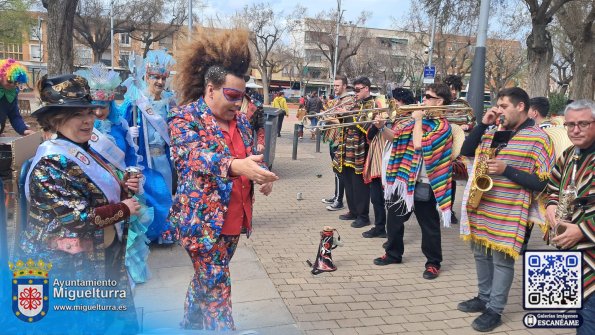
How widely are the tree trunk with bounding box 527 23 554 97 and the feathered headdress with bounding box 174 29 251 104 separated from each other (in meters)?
15.5

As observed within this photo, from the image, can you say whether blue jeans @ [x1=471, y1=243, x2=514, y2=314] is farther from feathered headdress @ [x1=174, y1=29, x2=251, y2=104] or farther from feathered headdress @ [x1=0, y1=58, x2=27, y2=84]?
feathered headdress @ [x1=0, y1=58, x2=27, y2=84]

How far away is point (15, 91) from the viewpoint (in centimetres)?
595

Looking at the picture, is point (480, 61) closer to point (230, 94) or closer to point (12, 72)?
point (230, 94)

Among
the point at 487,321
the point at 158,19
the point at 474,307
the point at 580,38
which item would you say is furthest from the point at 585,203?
the point at 158,19

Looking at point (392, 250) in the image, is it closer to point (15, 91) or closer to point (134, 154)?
point (134, 154)

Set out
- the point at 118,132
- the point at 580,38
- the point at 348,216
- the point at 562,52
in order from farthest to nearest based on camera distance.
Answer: the point at 562,52
the point at 580,38
the point at 348,216
the point at 118,132

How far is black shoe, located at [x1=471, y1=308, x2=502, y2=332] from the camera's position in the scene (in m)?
3.68

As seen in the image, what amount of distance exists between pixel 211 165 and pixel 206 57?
0.77 metres

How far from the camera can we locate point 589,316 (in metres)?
2.76

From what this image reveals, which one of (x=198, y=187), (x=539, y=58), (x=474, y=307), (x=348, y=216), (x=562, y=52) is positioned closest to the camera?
(x=198, y=187)

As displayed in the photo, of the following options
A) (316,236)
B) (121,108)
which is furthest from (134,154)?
(316,236)

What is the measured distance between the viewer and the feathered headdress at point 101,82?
380cm

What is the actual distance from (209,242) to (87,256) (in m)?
0.64

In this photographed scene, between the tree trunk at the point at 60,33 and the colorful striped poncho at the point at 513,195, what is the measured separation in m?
11.3
